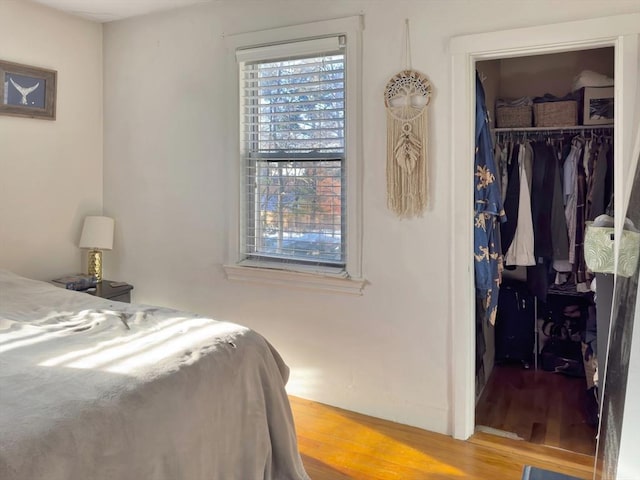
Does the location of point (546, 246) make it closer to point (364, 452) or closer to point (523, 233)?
point (523, 233)

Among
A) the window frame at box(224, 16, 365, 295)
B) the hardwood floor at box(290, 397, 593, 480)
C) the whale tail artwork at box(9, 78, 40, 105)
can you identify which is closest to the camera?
the hardwood floor at box(290, 397, 593, 480)

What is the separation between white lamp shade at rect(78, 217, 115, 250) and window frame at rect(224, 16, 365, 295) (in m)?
0.93

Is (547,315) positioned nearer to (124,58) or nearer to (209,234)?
(209,234)

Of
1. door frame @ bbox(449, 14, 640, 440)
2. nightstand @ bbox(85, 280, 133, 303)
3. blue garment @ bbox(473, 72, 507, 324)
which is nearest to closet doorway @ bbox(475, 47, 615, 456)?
blue garment @ bbox(473, 72, 507, 324)

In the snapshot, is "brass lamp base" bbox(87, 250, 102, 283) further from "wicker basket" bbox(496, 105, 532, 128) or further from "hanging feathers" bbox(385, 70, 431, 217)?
"wicker basket" bbox(496, 105, 532, 128)

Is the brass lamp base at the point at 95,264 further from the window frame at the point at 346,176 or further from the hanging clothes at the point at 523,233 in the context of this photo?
the hanging clothes at the point at 523,233

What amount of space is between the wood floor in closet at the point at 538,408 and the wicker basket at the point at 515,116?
5.84ft

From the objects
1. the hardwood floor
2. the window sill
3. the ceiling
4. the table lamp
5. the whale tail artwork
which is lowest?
the hardwood floor

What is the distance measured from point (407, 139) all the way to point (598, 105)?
153cm

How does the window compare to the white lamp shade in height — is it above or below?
above

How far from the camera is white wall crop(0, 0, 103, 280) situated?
323 centimetres

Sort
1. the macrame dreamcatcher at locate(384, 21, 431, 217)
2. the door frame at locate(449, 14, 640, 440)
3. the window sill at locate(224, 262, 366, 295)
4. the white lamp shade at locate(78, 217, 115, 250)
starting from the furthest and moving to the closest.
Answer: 1. the white lamp shade at locate(78, 217, 115, 250)
2. the window sill at locate(224, 262, 366, 295)
3. the macrame dreamcatcher at locate(384, 21, 431, 217)
4. the door frame at locate(449, 14, 640, 440)

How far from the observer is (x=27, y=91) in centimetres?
327

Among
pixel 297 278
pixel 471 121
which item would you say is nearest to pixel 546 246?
pixel 471 121
